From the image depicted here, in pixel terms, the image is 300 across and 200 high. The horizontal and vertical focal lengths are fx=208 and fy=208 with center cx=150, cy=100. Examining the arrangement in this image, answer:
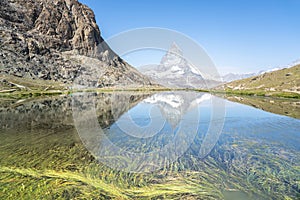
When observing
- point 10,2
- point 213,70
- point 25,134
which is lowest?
point 25,134

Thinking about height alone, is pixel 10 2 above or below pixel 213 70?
above

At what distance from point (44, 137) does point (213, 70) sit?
16.2 m

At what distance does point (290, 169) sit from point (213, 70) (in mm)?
8800

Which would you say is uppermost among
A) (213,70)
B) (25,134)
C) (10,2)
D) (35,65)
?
(10,2)

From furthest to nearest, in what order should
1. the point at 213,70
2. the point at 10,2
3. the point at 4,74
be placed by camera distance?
1. the point at 10,2
2. the point at 4,74
3. the point at 213,70

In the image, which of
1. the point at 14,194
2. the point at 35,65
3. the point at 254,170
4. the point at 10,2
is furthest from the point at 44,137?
the point at 10,2

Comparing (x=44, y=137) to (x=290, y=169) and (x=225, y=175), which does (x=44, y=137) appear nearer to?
(x=225, y=175)

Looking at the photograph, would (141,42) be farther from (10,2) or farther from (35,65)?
(10,2)

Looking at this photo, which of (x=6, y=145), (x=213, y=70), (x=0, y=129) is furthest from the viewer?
(x=0, y=129)

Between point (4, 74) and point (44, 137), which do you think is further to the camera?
point (4, 74)

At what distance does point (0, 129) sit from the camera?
2222 cm

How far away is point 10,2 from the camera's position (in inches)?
7480

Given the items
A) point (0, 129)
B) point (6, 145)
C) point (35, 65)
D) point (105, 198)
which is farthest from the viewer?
point (35, 65)

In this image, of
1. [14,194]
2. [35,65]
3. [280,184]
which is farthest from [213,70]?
[35,65]
